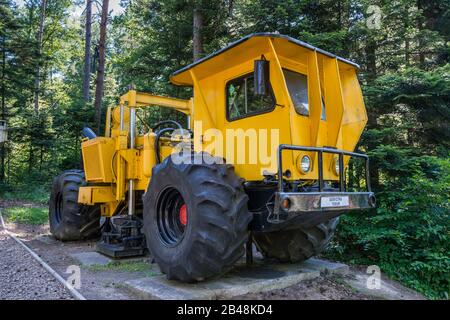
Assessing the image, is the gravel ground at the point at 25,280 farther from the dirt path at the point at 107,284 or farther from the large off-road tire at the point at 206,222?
the large off-road tire at the point at 206,222

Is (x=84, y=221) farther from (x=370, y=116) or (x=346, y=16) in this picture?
(x=346, y=16)

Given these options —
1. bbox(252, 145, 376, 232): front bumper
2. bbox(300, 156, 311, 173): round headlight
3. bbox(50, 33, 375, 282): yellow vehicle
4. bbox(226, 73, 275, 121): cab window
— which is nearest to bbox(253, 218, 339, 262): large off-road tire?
bbox(50, 33, 375, 282): yellow vehicle

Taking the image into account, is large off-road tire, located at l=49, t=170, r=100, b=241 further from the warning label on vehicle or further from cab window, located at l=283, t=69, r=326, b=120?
the warning label on vehicle

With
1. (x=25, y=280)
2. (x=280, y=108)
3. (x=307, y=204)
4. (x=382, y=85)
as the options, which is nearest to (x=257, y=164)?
(x=280, y=108)

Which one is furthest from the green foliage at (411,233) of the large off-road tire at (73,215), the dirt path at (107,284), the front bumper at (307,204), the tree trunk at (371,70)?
the large off-road tire at (73,215)

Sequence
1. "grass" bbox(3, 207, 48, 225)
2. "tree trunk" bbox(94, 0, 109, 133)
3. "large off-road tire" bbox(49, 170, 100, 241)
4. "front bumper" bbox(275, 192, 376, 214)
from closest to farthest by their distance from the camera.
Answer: "front bumper" bbox(275, 192, 376, 214), "large off-road tire" bbox(49, 170, 100, 241), "grass" bbox(3, 207, 48, 225), "tree trunk" bbox(94, 0, 109, 133)

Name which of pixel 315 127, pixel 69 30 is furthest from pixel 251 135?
pixel 69 30

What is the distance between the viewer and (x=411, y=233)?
6199mm

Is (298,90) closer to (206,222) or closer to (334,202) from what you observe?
(334,202)

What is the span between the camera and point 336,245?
22.5ft

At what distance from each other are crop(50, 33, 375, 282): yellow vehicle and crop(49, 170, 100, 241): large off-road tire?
84.2 inches

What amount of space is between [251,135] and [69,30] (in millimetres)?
29057

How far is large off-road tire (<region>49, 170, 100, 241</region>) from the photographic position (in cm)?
803

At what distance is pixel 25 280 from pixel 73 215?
3.05m
